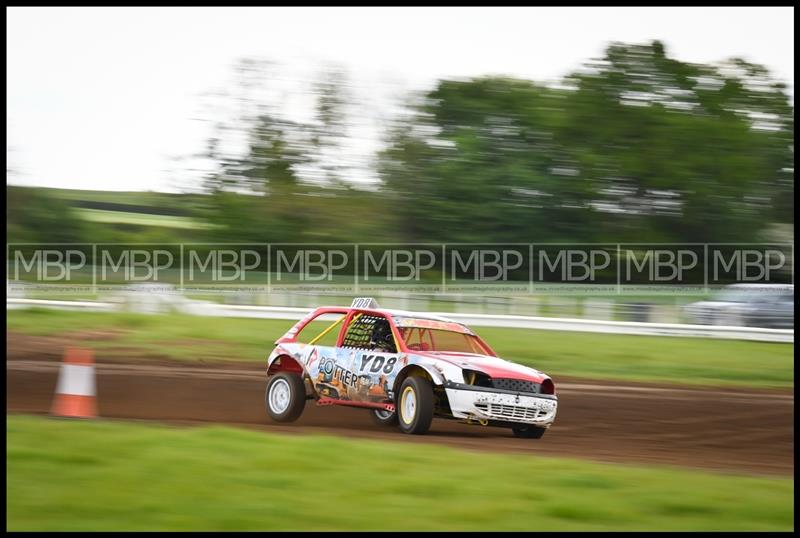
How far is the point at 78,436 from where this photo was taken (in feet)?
27.0

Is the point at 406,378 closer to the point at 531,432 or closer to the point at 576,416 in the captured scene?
the point at 531,432

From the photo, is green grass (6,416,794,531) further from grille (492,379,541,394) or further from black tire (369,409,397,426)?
black tire (369,409,397,426)

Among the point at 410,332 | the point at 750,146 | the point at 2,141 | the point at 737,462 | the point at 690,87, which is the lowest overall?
the point at 737,462

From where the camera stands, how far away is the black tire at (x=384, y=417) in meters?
10.4

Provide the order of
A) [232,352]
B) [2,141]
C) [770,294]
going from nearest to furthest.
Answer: [2,141]
[232,352]
[770,294]

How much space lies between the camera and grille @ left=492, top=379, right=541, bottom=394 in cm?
950

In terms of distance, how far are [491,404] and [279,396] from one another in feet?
8.39

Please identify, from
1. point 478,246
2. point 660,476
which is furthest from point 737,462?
point 478,246

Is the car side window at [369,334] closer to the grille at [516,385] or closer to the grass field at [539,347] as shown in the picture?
the grille at [516,385]

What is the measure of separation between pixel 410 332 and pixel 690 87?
2017 centimetres

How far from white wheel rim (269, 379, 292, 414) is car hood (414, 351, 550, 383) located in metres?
1.69

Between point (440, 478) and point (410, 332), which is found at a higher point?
point (410, 332)

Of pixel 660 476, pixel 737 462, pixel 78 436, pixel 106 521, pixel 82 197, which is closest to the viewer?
pixel 106 521

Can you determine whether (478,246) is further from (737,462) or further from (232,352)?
(737,462)
